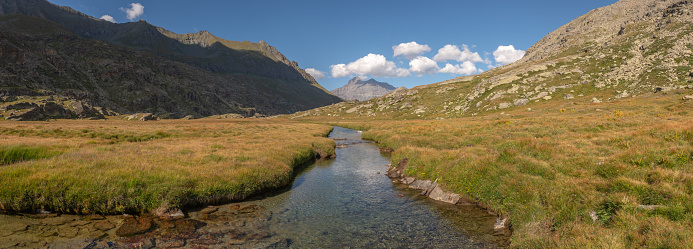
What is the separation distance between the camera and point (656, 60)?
290 ft

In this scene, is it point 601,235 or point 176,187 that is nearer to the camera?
point 601,235

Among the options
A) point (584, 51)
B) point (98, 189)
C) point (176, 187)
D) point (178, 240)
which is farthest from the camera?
point (584, 51)

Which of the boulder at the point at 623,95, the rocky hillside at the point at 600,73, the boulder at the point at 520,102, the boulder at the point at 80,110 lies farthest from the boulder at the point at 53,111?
the boulder at the point at 623,95

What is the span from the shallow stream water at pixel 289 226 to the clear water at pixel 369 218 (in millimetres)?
47

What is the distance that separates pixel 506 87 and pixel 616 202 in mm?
120420

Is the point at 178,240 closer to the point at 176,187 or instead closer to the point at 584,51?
the point at 176,187

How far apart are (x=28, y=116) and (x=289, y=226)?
122m

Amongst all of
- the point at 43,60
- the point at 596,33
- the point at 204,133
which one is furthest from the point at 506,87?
the point at 43,60

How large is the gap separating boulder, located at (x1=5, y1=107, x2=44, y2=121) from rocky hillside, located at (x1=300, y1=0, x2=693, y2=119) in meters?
141

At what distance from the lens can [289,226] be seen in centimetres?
1435

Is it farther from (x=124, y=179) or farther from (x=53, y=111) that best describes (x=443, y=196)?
(x=53, y=111)

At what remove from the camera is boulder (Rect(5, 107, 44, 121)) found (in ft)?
265

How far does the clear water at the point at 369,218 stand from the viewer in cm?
1266

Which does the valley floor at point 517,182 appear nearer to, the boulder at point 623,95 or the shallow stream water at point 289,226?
the shallow stream water at point 289,226
